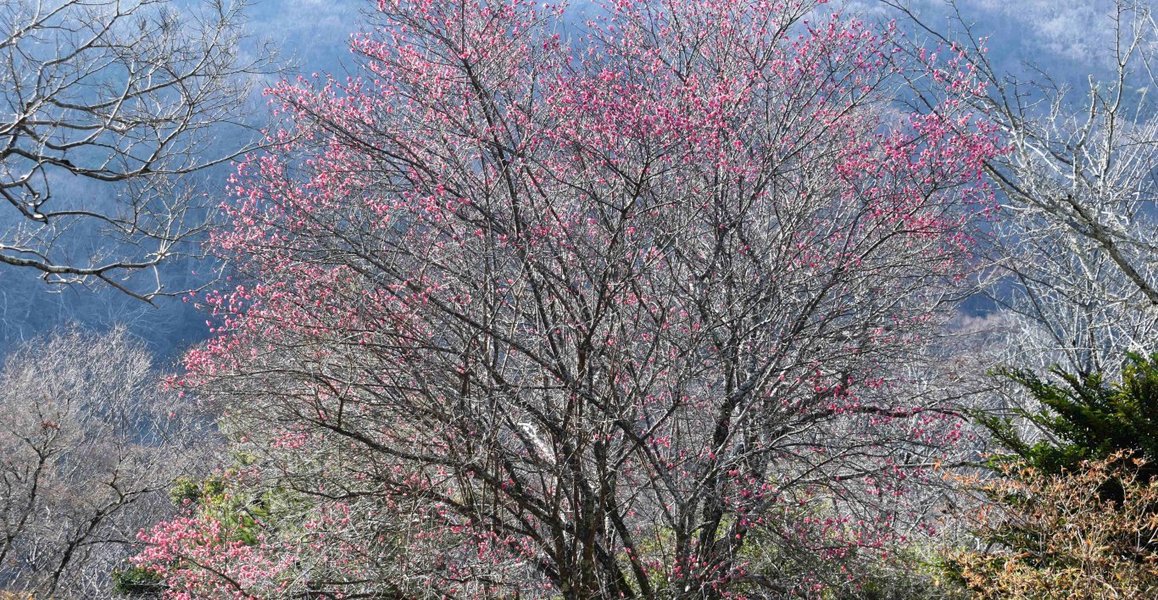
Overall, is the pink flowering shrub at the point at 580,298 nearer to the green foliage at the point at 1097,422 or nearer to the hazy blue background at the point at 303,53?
the green foliage at the point at 1097,422

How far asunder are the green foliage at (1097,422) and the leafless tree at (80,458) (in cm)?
822

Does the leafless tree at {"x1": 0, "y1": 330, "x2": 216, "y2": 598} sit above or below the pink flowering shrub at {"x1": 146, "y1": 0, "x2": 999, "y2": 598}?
above

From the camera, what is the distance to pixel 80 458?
24.3 metres

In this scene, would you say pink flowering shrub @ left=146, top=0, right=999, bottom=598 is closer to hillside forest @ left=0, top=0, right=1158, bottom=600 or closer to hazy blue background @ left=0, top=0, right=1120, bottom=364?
hillside forest @ left=0, top=0, right=1158, bottom=600

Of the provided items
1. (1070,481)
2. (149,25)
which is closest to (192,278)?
(149,25)

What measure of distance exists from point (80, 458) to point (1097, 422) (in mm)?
25415

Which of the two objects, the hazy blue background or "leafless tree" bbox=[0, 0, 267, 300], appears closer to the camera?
"leafless tree" bbox=[0, 0, 267, 300]

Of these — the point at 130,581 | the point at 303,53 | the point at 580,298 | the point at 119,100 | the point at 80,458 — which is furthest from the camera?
the point at 80,458

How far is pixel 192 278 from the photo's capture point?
51.0 metres

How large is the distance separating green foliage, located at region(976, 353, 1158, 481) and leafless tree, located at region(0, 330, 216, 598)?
324 inches

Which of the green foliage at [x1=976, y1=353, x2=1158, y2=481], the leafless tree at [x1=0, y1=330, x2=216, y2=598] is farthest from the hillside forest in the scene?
the leafless tree at [x1=0, y1=330, x2=216, y2=598]

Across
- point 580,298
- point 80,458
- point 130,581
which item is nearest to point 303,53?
point 130,581

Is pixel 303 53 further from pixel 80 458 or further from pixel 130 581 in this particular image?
pixel 80 458

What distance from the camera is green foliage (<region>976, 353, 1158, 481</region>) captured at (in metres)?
5.21
